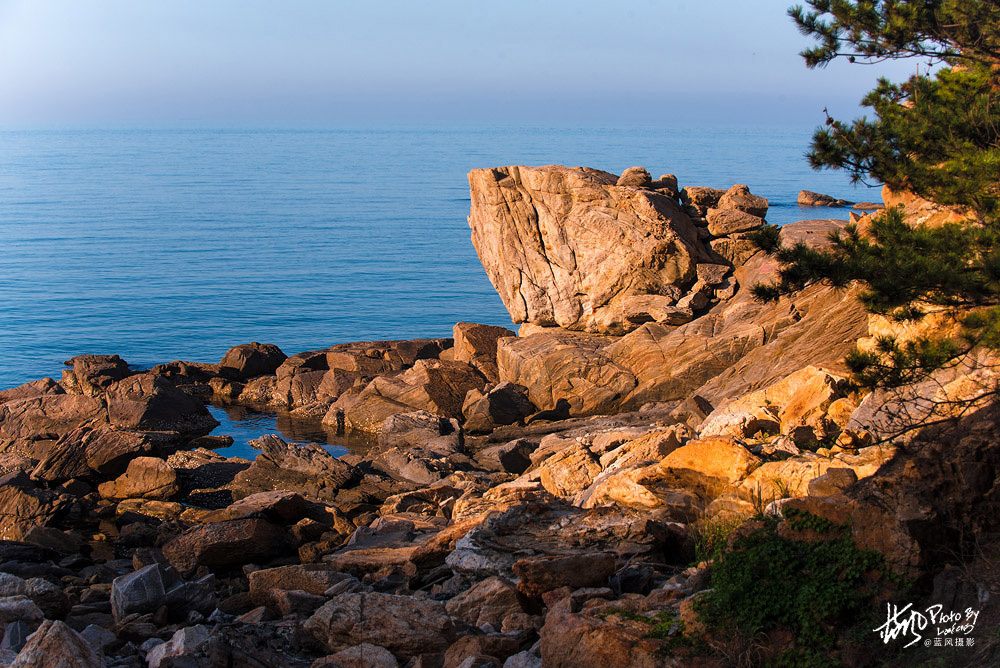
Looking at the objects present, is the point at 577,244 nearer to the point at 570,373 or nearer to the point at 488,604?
the point at 570,373

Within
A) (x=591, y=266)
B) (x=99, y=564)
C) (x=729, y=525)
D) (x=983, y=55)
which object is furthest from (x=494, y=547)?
(x=591, y=266)

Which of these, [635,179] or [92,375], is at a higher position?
[635,179]

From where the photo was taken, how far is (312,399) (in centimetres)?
3281

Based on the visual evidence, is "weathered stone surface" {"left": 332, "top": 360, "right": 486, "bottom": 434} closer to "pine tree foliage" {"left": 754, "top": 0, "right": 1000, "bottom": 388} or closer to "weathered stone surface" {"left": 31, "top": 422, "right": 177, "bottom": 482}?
"weathered stone surface" {"left": 31, "top": 422, "right": 177, "bottom": 482}

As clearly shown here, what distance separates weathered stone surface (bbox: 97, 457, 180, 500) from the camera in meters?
22.0

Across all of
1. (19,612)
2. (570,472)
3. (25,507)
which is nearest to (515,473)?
(570,472)

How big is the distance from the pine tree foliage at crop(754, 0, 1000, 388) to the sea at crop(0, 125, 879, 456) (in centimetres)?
126

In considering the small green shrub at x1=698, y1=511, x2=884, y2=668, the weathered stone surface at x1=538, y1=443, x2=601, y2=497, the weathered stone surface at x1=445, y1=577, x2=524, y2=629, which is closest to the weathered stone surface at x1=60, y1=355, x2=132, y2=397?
the weathered stone surface at x1=538, y1=443, x2=601, y2=497

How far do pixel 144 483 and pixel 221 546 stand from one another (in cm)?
868

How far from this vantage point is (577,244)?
103 feet

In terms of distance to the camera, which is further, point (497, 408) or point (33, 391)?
point (33, 391)

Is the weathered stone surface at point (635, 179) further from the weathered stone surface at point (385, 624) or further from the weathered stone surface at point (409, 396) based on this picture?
the weathered stone surface at point (385, 624)

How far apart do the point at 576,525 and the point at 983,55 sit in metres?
8.04

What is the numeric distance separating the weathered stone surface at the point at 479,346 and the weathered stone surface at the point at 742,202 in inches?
391
